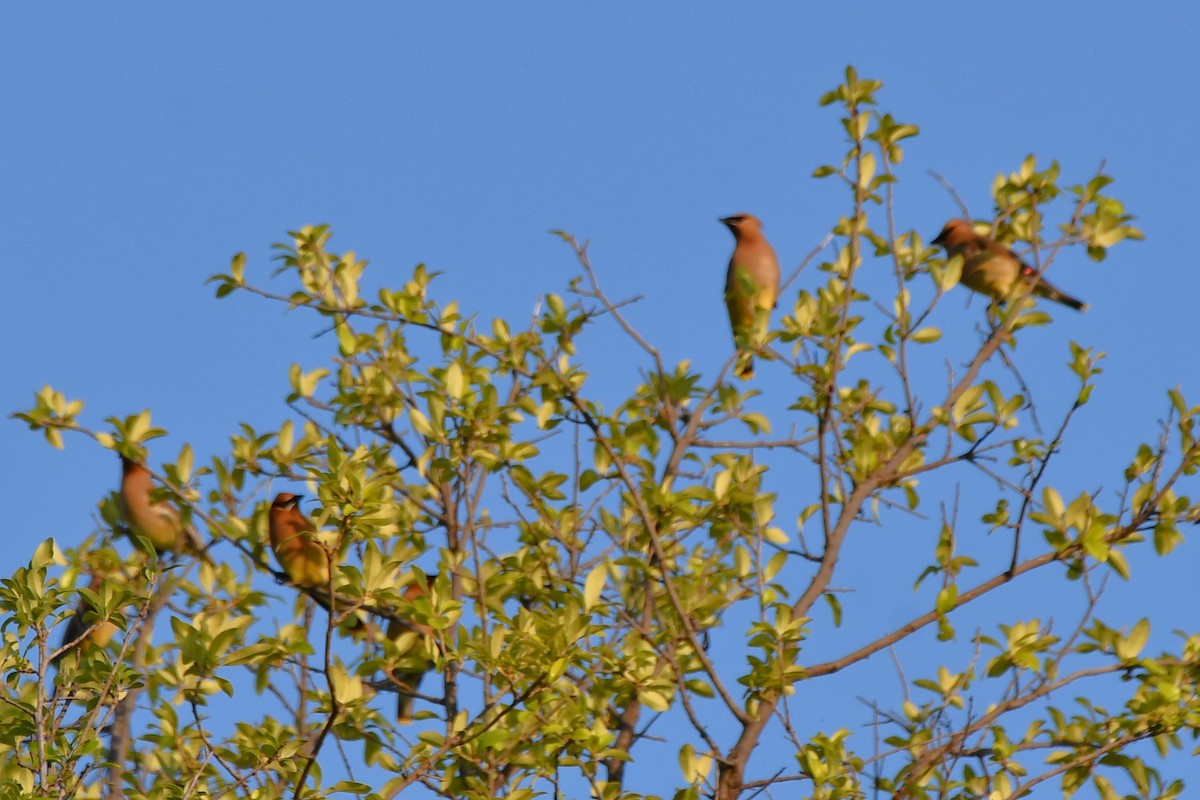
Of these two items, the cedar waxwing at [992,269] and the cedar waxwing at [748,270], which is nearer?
the cedar waxwing at [992,269]

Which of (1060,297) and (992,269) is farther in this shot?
(1060,297)

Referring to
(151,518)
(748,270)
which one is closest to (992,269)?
(748,270)

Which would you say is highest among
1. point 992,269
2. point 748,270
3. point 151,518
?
point 748,270

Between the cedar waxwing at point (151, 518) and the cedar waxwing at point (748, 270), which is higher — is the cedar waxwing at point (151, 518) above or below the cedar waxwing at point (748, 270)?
below

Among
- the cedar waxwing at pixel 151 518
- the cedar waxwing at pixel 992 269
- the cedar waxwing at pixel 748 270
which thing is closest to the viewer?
the cedar waxwing at pixel 992 269

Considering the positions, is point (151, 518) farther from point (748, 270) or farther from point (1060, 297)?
point (1060, 297)

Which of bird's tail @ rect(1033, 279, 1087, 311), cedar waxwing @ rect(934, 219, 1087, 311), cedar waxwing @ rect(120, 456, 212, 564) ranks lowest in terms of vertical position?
cedar waxwing @ rect(120, 456, 212, 564)

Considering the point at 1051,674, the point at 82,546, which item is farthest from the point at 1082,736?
the point at 82,546

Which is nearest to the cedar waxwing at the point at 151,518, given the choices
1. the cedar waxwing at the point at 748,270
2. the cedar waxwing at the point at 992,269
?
the cedar waxwing at the point at 748,270

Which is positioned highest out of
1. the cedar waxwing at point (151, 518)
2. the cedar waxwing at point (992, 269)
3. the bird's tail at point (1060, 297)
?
the bird's tail at point (1060, 297)

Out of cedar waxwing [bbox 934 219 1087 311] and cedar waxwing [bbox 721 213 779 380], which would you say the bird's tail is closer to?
cedar waxwing [bbox 934 219 1087 311]

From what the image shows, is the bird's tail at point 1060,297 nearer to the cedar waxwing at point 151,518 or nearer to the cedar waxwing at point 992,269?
the cedar waxwing at point 992,269

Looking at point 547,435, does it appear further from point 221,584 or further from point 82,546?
point 82,546

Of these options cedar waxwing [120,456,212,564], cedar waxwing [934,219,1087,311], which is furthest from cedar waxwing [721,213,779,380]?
cedar waxwing [120,456,212,564]
